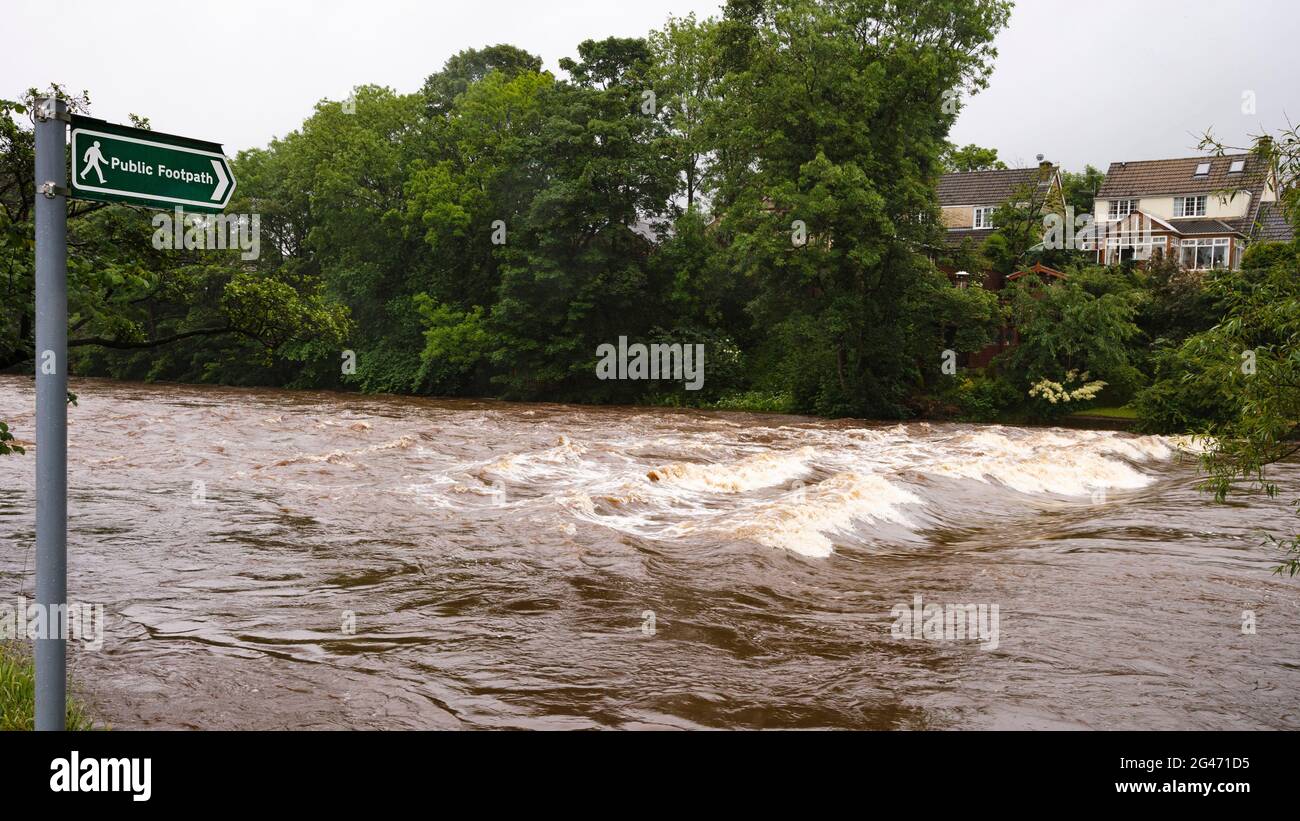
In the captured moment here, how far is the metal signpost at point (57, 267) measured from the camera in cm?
383

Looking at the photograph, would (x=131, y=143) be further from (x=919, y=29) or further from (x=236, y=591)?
(x=919, y=29)

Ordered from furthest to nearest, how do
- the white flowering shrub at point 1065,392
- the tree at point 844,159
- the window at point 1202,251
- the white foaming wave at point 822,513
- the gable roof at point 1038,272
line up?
the window at point 1202,251
the gable roof at point 1038,272
the white flowering shrub at point 1065,392
the tree at point 844,159
the white foaming wave at point 822,513

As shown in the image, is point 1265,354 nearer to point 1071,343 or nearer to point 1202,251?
point 1071,343

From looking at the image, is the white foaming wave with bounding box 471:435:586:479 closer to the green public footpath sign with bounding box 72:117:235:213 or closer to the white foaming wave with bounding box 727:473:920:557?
the white foaming wave with bounding box 727:473:920:557

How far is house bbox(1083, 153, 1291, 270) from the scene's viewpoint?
58.5 m

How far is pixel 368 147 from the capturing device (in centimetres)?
5094

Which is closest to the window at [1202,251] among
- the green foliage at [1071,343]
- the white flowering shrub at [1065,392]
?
the green foliage at [1071,343]

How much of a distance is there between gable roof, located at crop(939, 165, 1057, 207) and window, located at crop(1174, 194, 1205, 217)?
8.06 meters

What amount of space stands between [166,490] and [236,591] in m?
7.80

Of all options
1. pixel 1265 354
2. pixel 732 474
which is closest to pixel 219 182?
pixel 1265 354

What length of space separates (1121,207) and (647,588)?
66.0 meters

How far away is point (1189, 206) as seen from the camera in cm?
6625

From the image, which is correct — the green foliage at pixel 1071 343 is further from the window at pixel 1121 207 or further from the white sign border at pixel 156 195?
the white sign border at pixel 156 195
